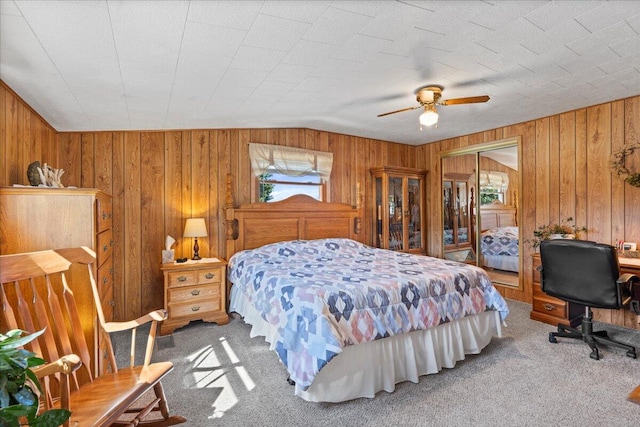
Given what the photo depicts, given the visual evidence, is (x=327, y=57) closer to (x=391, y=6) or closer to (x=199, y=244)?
(x=391, y=6)

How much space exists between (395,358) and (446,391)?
1.29ft

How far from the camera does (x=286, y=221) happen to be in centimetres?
430

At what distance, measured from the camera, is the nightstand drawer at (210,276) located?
11.5 ft

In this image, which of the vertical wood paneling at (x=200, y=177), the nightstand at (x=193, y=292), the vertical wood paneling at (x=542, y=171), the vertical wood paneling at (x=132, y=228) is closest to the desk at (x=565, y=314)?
the vertical wood paneling at (x=542, y=171)

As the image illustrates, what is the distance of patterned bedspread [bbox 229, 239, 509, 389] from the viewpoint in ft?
6.77

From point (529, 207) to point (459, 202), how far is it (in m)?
1.10

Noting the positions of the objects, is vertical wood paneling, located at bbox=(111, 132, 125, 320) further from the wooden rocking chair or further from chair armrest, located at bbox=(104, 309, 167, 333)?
chair armrest, located at bbox=(104, 309, 167, 333)

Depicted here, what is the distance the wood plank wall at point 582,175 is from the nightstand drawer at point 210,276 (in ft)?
12.9

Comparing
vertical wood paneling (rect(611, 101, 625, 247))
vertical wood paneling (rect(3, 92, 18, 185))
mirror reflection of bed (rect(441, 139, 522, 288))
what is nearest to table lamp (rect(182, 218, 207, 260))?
vertical wood paneling (rect(3, 92, 18, 185))

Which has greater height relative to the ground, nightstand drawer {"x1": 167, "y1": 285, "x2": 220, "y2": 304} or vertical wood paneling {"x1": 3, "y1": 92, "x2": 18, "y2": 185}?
vertical wood paneling {"x1": 3, "y1": 92, "x2": 18, "y2": 185}

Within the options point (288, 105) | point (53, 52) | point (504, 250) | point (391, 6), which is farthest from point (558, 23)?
point (504, 250)

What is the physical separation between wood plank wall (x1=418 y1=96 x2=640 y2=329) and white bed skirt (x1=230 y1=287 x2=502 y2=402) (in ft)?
6.23

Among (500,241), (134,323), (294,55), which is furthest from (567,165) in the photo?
(134,323)

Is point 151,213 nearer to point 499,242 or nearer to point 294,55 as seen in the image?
point 294,55
